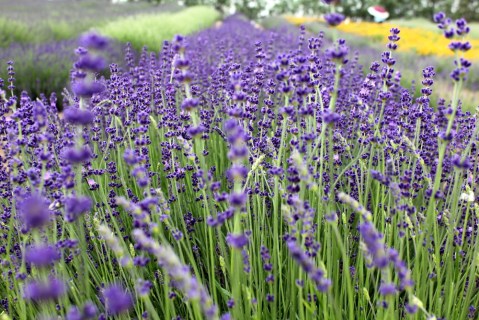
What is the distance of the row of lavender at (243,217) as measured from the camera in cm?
117

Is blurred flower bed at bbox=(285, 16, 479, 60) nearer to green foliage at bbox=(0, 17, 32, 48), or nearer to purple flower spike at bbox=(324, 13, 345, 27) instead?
green foliage at bbox=(0, 17, 32, 48)

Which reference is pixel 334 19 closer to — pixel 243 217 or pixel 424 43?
pixel 243 217

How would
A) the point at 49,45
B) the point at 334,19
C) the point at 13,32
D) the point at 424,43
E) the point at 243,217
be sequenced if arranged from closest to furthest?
the point at 334,19, the point at 243,217, the point at 49,45, the point at 13,32, the point at 424,43

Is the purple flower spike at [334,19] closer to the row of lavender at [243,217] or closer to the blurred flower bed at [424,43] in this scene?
the row of lavender at [243,217]

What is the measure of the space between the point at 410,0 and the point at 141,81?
30.5 meters

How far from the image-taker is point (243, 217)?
1.80m

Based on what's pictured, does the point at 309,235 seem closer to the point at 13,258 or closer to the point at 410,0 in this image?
the point at 13,258

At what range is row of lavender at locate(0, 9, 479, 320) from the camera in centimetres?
117

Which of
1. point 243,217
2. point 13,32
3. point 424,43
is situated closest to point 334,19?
point 243,217

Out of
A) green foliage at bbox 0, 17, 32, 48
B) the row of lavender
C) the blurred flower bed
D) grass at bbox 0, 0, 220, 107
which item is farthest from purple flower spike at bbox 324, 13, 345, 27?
the blurred flower bed

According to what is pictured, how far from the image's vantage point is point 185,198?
242cm

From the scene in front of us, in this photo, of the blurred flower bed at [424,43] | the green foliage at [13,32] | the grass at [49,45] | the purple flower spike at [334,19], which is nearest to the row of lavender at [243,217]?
the purple flower spike at [334,19]

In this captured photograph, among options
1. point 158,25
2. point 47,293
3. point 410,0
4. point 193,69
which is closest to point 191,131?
point 47,293

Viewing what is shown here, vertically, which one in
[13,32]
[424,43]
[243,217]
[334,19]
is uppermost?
[334,19]
